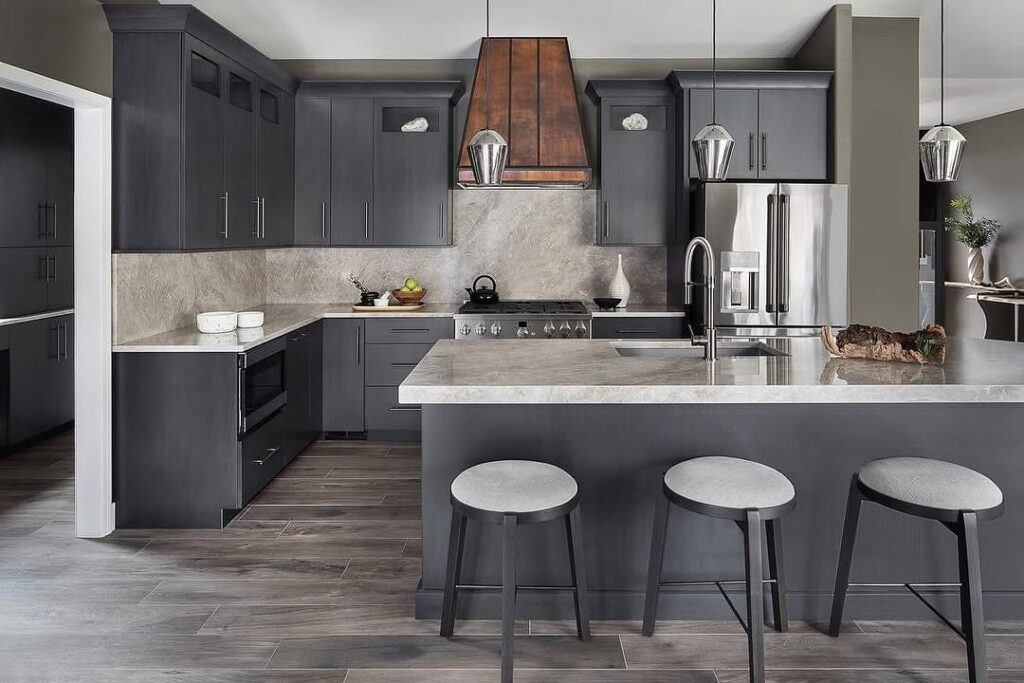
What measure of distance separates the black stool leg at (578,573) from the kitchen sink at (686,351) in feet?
3.59

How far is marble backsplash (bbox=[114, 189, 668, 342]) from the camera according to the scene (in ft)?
20.8

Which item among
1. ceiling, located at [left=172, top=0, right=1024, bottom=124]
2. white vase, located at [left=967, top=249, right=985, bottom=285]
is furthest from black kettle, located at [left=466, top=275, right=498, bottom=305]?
white vase, located at [left=967, top=249, right=985, bottom=285]

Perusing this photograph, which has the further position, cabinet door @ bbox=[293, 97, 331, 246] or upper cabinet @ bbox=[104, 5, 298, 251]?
cabinet door @ bbox=[293, 97, 331, 246]

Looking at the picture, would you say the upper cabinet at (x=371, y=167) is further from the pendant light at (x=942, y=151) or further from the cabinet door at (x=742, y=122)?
the pendant light at (x=942, y=151)

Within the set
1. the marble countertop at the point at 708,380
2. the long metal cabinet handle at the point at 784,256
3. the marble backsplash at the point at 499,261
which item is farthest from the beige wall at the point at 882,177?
the marble countertop at the point at 708,380

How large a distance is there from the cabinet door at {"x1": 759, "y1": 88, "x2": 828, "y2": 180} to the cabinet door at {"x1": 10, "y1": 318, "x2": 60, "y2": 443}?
4855mm

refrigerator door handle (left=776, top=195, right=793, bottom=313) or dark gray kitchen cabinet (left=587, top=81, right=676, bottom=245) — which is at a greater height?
dark gray kitchen cabinet (left=587, top=81, right=676, bottom=245)

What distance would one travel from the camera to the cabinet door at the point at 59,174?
567cm

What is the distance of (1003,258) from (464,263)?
21.9ft

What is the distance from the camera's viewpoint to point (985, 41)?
5.92 m

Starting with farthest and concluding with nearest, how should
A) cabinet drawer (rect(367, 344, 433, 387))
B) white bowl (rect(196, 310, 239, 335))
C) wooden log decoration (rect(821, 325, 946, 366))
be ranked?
cabinet drawer (rect(367, 344, 433, 387)) < white bowl (rect(196, 310, 239, 335)) < wooden log decoration (rect(821, 325, 946, 366))

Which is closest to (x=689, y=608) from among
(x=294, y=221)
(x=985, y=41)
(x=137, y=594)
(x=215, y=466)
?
(x=137, y=594)

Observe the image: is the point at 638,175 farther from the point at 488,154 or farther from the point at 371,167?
the point at 488,154

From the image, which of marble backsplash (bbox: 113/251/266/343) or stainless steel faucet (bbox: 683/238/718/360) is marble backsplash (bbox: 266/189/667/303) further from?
stainless steel faucet (bbox: 683/238/718/360)
